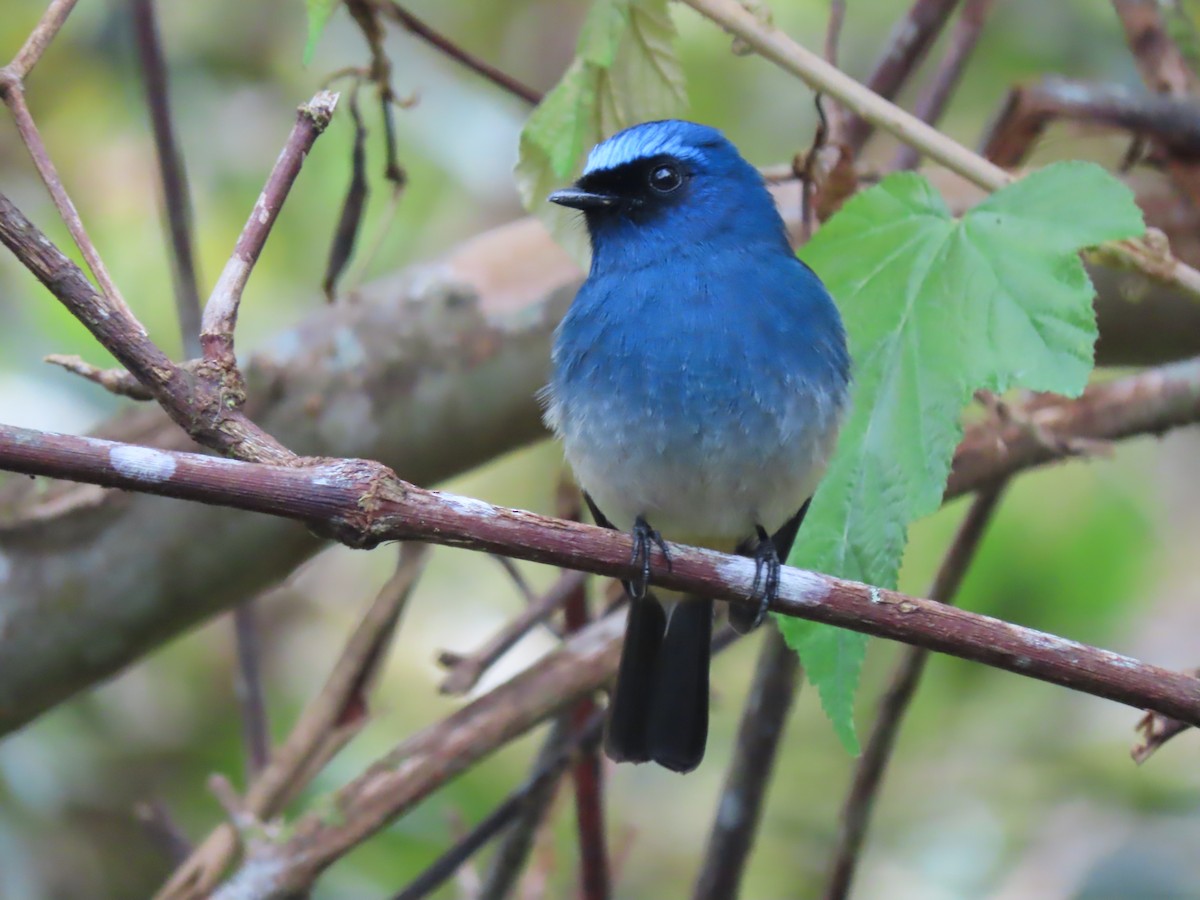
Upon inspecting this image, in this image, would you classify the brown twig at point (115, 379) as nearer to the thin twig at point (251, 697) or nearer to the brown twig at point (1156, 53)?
the thin twig at point (251, 697)

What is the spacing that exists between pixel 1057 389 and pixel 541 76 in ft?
11.2

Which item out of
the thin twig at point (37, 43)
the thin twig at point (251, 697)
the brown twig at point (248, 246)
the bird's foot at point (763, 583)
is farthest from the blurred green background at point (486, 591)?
the thin twig at point (37, 43)

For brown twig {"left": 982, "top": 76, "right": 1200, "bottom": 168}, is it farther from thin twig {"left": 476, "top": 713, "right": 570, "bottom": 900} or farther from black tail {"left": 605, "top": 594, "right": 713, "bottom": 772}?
thin twig {"left": 476, "top": 713, "right": 570, "bottom": 900}

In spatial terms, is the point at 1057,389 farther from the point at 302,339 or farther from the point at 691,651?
the point at 302,339

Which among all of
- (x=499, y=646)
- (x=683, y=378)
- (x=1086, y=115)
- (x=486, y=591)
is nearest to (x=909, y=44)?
(x=1086, y=115)

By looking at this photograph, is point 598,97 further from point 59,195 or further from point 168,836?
point 168,836

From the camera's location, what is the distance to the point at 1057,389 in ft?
6.54

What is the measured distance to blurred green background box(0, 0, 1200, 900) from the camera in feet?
11.9

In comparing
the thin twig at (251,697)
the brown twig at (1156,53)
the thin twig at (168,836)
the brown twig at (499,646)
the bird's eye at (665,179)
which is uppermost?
the brown twig at (1156,53)

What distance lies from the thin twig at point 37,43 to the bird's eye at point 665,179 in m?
1.26

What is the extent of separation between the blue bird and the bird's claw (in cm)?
2

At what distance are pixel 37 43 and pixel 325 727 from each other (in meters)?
1.59

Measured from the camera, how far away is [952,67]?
3.40 m

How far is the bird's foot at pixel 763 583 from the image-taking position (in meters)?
1.71
